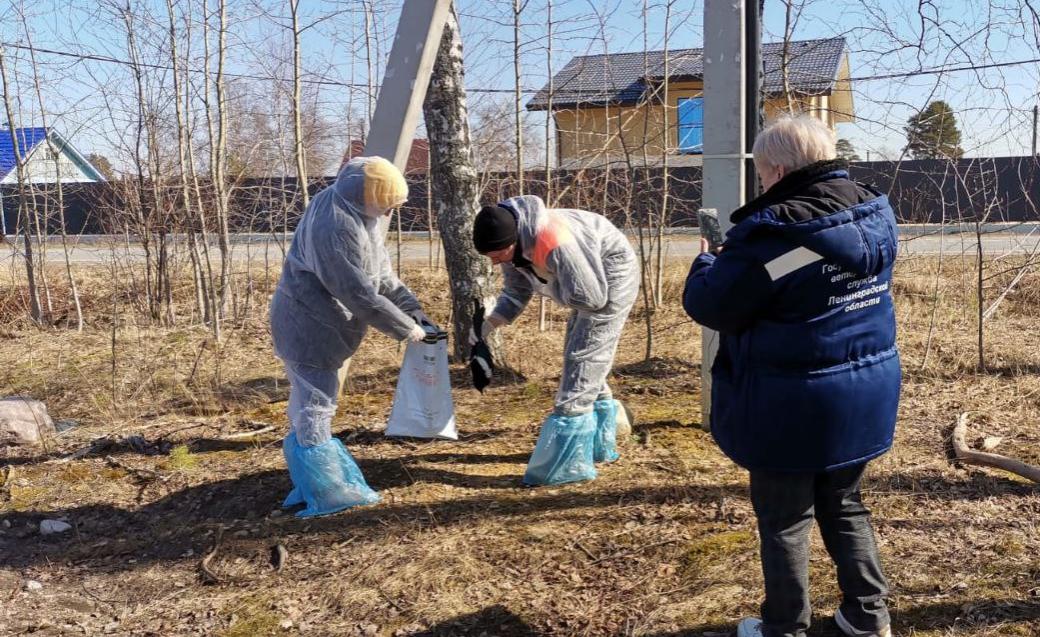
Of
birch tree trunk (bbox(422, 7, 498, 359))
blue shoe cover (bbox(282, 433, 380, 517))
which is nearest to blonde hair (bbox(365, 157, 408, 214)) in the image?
blue shoe cover (bbox(282, 433, 380, 517))

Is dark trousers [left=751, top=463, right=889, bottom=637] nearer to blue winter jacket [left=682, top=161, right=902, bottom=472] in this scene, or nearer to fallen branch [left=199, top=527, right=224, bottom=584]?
blue winter jacket [left=682, top=161, right=902, bottom=472]

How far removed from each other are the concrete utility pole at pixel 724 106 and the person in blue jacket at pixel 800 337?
201 centimetres

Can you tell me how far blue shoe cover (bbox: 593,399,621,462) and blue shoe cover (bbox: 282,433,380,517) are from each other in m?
1.16

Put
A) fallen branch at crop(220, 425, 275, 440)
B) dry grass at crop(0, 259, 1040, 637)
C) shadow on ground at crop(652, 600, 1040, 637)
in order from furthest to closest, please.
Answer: fallen branch at crop(220, 425, 275, 440) < dry grass at crop(0, 259, 1040, 637) < shadow on ground at crop(652, 600, 1040, 637)

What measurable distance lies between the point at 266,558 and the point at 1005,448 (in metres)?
3.55

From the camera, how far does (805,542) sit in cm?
223

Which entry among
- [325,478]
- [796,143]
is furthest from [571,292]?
[796,143]

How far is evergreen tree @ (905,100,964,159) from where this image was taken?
19.0ft

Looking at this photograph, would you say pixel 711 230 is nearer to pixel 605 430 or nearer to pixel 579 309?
pixel 579 309

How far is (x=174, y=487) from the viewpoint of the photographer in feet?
14.1

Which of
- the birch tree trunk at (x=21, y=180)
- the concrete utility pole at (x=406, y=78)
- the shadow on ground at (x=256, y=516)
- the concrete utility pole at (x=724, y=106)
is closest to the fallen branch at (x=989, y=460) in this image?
the shadow on ground at (x=256, y=516)

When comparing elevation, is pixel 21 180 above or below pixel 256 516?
above

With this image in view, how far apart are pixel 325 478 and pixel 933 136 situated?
513cm

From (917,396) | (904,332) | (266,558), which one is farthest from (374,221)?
(904,332)
